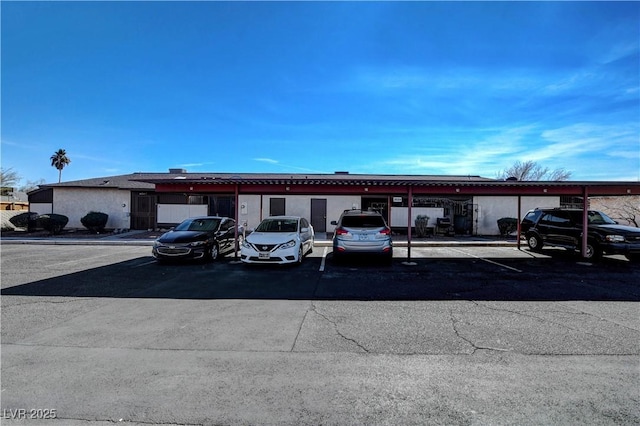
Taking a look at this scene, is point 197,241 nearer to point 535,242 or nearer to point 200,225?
point 200,225

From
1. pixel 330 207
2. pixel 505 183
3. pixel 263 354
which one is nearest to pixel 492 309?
pixel 263 354

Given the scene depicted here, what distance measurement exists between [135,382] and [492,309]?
546cm

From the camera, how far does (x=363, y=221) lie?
1059 centimetres

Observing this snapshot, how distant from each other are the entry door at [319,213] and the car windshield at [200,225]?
9057 mm

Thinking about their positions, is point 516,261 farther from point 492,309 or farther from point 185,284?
point 185,284

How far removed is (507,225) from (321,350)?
61.5ft

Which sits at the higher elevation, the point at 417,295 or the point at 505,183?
the point at 505,183

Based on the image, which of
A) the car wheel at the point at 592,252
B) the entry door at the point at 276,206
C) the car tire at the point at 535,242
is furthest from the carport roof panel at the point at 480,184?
the entry door at the point at 276,206

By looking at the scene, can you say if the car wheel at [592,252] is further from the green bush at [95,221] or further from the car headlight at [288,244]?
the green bush at [95,221]

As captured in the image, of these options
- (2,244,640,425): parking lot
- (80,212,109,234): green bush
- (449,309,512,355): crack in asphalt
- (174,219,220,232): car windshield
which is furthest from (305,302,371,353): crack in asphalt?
(80,212,109,234): green bush

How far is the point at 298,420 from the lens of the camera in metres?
2.75

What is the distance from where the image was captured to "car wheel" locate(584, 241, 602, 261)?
11.4 m

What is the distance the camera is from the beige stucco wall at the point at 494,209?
20.6 m

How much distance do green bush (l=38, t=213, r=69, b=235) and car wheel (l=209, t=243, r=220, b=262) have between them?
43.4ft
